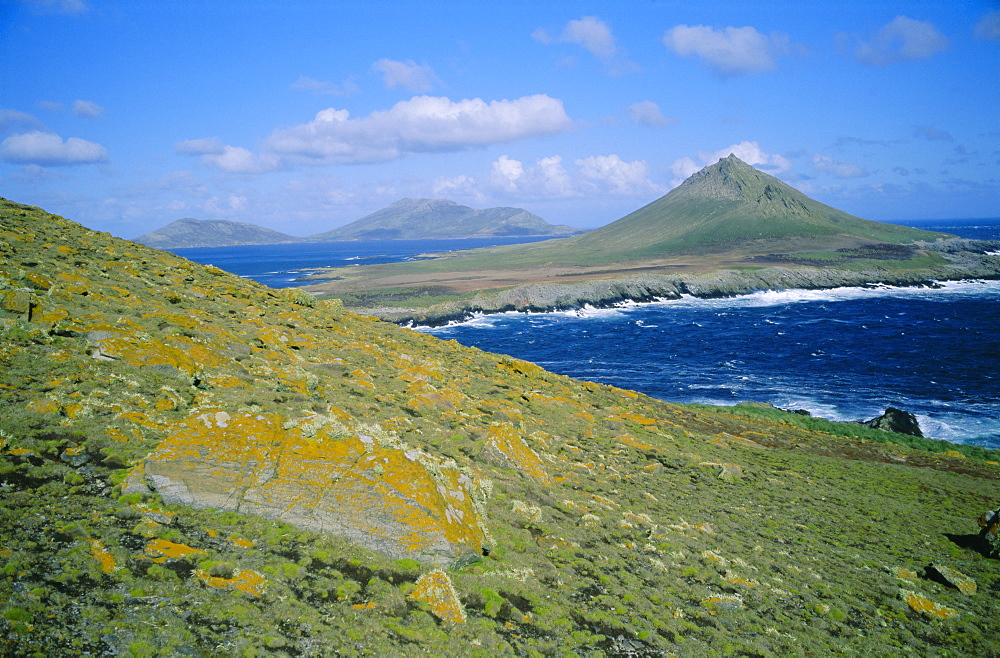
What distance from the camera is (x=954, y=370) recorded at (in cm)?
4794

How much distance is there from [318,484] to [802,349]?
6712cm

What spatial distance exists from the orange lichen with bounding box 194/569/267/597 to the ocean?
129ft

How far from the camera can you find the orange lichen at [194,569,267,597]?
6.27m

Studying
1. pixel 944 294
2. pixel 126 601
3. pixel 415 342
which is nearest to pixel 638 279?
pixel 944 294


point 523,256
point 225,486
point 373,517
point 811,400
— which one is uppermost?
point 523,256

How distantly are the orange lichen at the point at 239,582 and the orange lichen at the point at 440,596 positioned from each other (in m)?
2.07

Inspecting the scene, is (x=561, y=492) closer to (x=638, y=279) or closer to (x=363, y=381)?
(x=363, y=381)

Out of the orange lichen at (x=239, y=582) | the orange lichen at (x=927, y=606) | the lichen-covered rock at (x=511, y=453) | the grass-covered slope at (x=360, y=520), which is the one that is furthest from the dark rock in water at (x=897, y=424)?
the orange lichen at (x=239, y=582)

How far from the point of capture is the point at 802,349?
61219 mm

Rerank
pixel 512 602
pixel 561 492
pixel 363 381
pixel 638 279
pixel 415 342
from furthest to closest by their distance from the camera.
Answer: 1. pixel 638 279
2. pixel 415 342
3. pixel 363 381
4. pixel 561 492
5. pixel 512 602

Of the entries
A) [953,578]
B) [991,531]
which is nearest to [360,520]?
[953,578]

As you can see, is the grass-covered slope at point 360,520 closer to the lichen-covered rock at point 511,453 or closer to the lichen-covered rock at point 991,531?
the lichen-covered rock at point 511,453

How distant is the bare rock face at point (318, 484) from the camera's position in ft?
25.5

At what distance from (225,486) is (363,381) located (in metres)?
6.85
